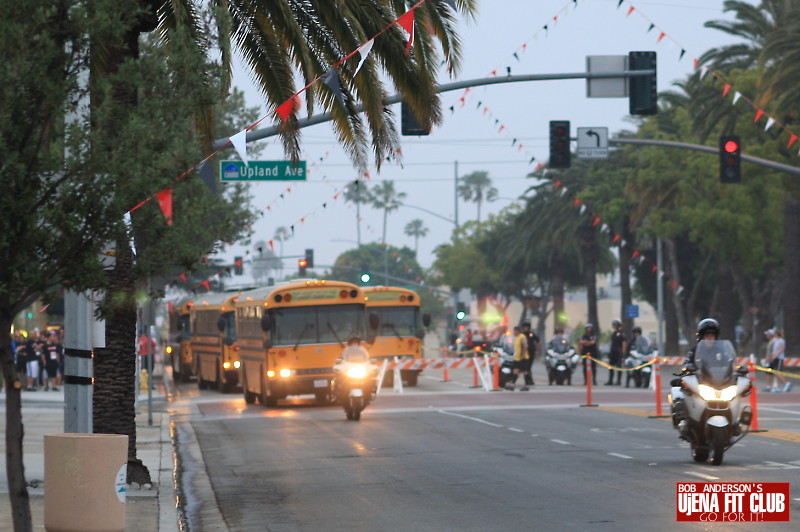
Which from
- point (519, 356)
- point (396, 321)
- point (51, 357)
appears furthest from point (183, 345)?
point (519, 356)

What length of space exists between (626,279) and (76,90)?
6338cm

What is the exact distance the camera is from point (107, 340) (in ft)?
51.1

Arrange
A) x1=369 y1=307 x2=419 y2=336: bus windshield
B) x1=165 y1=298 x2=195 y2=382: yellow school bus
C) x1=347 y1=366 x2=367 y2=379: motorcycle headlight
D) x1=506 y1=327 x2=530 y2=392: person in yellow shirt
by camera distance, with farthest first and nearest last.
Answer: x1=165 y1=298 x2=195 y2=382: yellow school bus, x1=369 y1=307 x2=419 y2=336: bus windshield, x1=506 y1=327 x2=530 y2=392: person in yellow shirt, x1=347 y1=366 x2=367 y2=379: motorcycle headlight

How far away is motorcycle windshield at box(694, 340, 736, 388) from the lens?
1662cm

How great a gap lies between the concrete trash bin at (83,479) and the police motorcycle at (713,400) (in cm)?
827

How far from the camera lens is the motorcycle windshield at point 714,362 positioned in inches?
655

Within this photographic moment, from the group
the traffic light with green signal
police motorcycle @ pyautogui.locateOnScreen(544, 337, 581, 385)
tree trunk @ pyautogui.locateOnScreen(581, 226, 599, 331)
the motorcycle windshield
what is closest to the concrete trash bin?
the motorcycle windshield

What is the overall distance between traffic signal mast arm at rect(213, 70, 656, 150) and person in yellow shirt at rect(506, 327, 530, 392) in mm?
15561

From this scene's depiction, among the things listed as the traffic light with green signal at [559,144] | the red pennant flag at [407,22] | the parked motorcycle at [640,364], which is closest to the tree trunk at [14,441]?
the red pennant flag at [407,22]

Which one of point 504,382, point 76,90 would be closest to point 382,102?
point 76,90

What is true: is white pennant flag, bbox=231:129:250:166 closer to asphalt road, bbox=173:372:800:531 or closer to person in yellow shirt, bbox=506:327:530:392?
asphalt road, bbox=173:372:800:531

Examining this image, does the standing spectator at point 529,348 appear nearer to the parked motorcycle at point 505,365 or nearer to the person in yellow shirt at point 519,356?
the person in yellow shirt at point 519,356

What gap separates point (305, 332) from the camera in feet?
106

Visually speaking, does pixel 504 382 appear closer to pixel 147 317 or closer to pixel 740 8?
pixel 147 317
